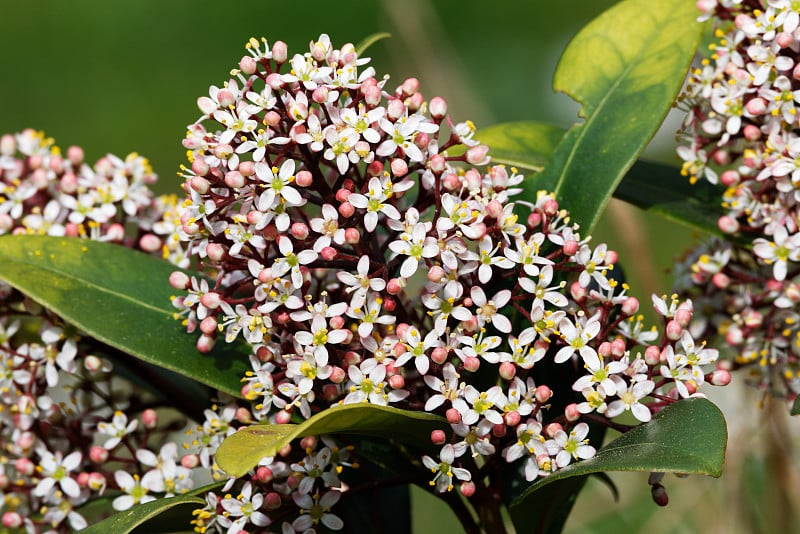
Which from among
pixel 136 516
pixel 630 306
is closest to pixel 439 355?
pixel 630 306

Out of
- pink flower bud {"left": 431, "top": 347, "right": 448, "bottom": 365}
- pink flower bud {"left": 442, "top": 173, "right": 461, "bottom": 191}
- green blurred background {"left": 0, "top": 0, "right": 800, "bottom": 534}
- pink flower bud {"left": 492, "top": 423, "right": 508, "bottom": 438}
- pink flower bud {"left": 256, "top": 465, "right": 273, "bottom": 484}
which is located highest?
pink flower bud {"left": 442, "top": 173, "right": 461, "bottom": 191}

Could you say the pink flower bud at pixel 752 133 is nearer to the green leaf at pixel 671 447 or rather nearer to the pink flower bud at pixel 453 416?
the green leaf at pixel 671 447

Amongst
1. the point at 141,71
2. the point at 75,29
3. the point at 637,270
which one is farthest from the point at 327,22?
the point at 637,270

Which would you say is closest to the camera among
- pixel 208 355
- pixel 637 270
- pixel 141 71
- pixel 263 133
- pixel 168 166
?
pixel 263 133

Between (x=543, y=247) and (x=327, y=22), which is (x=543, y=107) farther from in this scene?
(x=543, y=247)

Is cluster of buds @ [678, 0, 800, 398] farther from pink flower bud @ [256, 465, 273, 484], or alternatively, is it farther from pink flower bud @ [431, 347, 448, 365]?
pink flower bud @ [256, 465, 273, 484]

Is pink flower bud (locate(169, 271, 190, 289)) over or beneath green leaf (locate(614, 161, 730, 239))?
over

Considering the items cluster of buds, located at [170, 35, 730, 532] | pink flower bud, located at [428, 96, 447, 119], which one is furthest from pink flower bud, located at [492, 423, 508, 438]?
pink flower bud, located at [428, 96, 447, 119]

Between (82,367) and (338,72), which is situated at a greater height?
(338,72)
